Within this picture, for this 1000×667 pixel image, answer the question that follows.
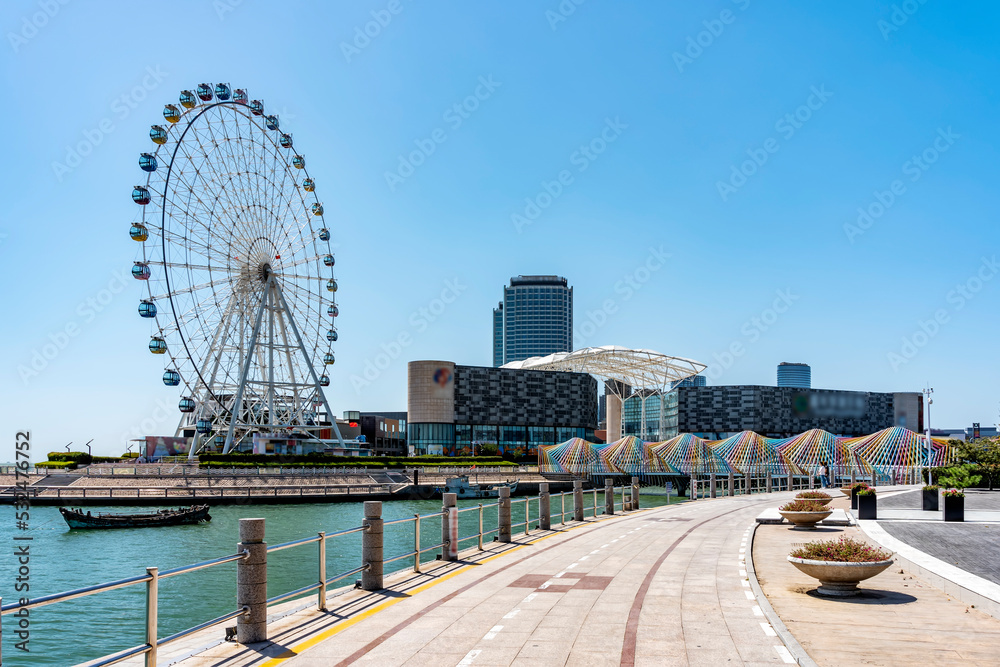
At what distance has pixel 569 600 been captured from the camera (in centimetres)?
1545

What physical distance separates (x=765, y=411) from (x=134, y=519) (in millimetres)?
153670

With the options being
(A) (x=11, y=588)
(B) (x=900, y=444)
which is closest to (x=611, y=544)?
(A) (x=11, y=588)

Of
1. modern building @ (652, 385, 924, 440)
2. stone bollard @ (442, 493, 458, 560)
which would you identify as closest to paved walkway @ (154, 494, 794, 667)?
stone bollard @ (442, 493, 458, 560)

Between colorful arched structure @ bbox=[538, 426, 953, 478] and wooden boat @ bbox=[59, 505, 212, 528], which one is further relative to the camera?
colorful arched structure @ bbox=[538, 426, 953, 478]

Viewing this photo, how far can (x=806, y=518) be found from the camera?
2931 cm

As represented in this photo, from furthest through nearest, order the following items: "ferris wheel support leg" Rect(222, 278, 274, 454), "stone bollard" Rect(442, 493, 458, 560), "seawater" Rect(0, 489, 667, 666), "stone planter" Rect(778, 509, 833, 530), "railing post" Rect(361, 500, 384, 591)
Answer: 1. "ferris wheel support leg" Rect(222, 278, 274, 454)
2. "stone planter" Rect(778, 509, 833, 530)
3. "seawater" Rect(0, 489, 667, 666)
4. "stone bollard" Rect(442, 493, 458, 560)
5. "railing post" Rect(361, 500, 384, 591)

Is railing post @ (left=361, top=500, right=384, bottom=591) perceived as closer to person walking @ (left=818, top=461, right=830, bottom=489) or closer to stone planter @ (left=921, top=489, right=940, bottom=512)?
stone planter @ (left=921, top=489, right=940, bottom=512)

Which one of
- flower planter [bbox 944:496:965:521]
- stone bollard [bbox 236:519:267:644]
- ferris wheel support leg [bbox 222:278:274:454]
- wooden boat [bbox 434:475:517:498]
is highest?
ferris wheel support leg [bbox 222:278:274:454]

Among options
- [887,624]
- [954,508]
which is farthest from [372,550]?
[954,508]

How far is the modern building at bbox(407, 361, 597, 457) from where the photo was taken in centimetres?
16975

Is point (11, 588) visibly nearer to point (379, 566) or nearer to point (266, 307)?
point (379, 566)

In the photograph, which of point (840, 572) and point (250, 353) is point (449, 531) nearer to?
point (840, 572)

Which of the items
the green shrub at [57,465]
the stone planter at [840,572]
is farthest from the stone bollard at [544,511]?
the green shrub at [57,465]

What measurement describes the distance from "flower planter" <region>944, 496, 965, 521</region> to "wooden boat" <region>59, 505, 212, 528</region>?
4669 cm
